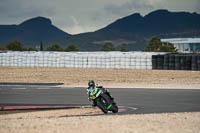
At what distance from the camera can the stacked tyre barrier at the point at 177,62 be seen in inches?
1288

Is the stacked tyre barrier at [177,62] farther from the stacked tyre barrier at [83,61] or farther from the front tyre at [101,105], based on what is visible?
the front tyre at [101,105]

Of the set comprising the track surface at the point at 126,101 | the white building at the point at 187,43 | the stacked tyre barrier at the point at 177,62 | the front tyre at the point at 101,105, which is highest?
the white building at the point at 187,43

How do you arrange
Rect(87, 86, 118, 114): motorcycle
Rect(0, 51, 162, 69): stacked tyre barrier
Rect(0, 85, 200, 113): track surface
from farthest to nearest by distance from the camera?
Rect(0, 51, 162, 69): stacked tyre barrier < Rect(0, 85, 200, 113): track surface < Rect(87, 86, 118, 114): motorcycle

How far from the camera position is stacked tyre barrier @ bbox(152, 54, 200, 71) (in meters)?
32.7

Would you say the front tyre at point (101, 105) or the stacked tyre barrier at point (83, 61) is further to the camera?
the stacked tyre barrier at point (83, 61)

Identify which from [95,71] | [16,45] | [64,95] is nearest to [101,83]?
[95,71]

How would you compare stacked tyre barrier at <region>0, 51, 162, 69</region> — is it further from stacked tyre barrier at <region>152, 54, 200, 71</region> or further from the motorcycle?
the motorcycle

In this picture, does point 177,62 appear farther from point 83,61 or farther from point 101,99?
point 101,99

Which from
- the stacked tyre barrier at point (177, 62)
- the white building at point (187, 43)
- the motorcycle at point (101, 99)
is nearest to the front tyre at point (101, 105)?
the motorcycle at point (101, 99)

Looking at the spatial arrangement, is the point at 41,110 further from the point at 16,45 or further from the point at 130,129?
the point at 16,45

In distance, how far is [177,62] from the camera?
3369 cm

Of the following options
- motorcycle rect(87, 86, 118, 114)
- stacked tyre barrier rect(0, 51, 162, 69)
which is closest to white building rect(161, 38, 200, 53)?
stacked tyre barrier rect(0, 51, 162, 69)

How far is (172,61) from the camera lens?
34031 mm

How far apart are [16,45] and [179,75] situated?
304 ft
